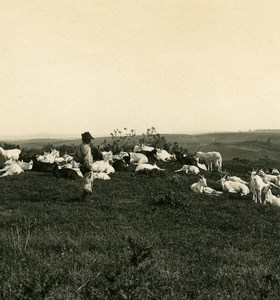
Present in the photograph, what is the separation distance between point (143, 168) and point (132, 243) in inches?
606

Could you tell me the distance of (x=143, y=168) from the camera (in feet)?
73.3

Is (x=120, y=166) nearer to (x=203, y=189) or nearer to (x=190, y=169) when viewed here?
(x=190, y=169)

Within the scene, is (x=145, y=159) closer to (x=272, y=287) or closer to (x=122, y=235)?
(x=122, y=235)

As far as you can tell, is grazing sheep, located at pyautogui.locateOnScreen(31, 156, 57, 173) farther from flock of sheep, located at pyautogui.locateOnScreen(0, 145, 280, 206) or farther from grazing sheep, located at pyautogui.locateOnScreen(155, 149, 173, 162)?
grazing sheep, located at pyautogui.locateOnScreen(155, 149, 173, 162)

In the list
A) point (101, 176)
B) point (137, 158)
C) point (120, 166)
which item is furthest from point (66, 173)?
point (137, 158)

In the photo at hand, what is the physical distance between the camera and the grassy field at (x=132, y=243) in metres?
7.17

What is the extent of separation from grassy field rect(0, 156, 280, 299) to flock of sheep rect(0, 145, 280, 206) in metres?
0.66

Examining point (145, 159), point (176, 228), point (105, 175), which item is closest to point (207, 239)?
point (176, 228)

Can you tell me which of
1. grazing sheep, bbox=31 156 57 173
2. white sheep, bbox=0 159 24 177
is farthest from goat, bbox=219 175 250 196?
white sheep, bbox=0 159 24 177

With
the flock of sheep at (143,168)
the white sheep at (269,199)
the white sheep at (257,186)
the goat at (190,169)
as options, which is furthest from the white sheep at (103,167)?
the white sheep at (269,199)

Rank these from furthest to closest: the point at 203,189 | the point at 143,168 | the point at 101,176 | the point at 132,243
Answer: the point at 143,168 < the point at 101,176 < the point at 203,189 < the point at 132,243

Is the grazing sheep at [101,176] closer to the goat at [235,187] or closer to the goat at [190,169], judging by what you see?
the goat at [190,169]

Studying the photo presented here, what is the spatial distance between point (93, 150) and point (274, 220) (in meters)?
13.3

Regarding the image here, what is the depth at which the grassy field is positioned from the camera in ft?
23.5
